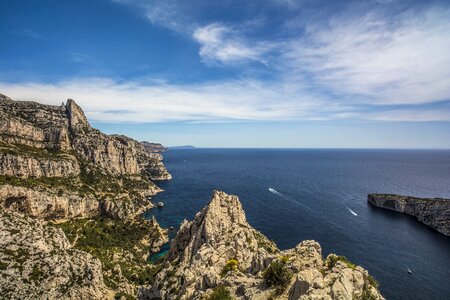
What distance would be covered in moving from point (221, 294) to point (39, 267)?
139ft

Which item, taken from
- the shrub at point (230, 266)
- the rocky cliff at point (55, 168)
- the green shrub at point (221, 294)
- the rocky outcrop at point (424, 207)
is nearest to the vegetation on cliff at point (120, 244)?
the rocky cliff at point (55, 168)

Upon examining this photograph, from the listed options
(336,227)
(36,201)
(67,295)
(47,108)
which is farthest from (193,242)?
(47,108)

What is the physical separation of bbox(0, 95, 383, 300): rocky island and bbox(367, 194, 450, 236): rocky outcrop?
348ft

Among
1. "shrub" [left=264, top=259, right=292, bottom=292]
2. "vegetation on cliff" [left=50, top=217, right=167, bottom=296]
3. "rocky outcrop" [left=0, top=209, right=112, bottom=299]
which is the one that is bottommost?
"vegetation on cliff" [left=50, top=217, right=167, bottom=296]

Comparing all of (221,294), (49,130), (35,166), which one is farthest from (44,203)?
(221,294)

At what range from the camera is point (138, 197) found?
17788cm

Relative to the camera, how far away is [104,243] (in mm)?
106938

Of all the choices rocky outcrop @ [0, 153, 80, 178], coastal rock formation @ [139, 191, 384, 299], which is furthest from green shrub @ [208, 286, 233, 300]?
rocky outcrop @ [0, 153, 80, 178]

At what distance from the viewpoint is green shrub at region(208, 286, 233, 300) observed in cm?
3209

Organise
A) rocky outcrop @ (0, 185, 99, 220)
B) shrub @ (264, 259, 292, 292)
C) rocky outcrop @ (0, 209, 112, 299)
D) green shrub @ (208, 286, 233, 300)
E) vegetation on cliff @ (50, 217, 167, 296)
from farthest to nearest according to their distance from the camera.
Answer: rocky outcrop @ (0, 185, 99, 220) < vegetation on cliff @ (50, 217, 167, 296) < rocky outcrop @ (0, 209, 112, 299) < green shrub @ (208, 286, 233, 300) < shrub @ (264, 259, 292, 292)

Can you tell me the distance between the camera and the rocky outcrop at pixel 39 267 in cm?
4897

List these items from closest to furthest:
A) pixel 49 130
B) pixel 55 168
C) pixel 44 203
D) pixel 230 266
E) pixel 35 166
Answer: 1. pixel 230 266
2. pixel 44 203
3. pixel 35 166
4. pixel 55 168
5. pixel 49 130

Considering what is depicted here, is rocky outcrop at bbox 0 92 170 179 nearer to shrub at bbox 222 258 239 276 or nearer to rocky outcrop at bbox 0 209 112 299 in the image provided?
rocky outcrop at bbox 0 209 112 299

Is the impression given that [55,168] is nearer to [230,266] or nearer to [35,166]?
[35,166]
